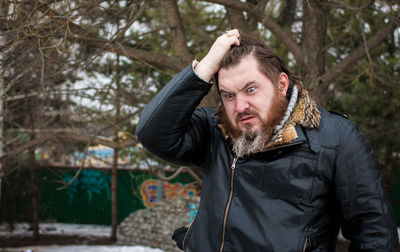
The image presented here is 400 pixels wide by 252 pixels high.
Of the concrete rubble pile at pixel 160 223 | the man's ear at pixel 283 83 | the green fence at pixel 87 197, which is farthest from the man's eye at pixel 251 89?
the green fence at pixel 87 197

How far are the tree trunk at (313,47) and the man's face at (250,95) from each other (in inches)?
108

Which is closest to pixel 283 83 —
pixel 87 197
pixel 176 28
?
pixel 176 28

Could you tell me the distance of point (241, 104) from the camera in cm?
161

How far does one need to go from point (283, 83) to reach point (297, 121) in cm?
19

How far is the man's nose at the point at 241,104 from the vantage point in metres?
1.61

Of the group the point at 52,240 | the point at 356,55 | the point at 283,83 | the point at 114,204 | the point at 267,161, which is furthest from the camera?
the point at 114,204

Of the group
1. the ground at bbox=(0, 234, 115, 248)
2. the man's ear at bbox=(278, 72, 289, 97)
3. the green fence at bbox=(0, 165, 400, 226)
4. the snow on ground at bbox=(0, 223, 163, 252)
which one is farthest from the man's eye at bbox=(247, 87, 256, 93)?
the green fence at bbox=(0, 165, 400, 226)

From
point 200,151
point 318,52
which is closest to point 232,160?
point 200,151

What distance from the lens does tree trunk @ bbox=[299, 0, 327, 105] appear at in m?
4.29

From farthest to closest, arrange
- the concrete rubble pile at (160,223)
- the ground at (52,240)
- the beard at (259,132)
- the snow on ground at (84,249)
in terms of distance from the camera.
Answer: the ground at (52,240) → the concrete rubble pile at (160,223) → the snow on ground at (84,249) → the beard at (259,132)

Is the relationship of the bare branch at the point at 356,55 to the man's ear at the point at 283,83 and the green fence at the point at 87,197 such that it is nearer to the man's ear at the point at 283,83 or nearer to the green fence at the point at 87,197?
the man's ear at the point at 283,83

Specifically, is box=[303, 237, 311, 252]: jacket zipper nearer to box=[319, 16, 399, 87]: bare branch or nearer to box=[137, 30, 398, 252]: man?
box=[137, 30, 398, 252]: man

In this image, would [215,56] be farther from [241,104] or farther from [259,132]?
[259,132]

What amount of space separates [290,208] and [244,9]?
2994 millimetres
